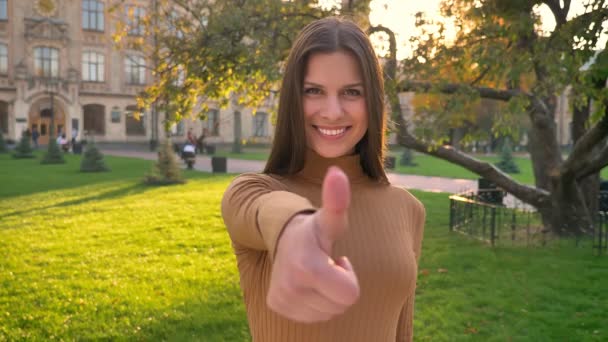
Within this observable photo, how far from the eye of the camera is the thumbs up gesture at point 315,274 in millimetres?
846

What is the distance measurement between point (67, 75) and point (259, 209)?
48.9m

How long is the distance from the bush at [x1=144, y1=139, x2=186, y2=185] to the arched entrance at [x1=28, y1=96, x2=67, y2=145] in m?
28.7

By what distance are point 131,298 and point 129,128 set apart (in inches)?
1751

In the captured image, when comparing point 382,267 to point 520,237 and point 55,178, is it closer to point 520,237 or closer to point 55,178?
point 520,237

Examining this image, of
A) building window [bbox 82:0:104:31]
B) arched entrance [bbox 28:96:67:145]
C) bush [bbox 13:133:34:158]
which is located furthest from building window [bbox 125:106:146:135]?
bush [bbox 13:133:34:158]

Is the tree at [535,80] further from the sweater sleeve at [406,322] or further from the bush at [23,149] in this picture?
the bush at [23,149]

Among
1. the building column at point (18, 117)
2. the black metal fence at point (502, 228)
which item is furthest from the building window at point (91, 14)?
the black metal fence at point (502, 228)

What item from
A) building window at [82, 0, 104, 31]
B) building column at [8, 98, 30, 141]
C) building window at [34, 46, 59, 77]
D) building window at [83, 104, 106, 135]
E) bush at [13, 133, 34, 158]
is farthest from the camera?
building window at [83, 104, 106, 135]

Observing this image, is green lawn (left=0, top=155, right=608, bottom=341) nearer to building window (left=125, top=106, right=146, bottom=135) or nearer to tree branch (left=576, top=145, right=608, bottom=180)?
tree branch (left=576, top=145, right=608, bottom=180)

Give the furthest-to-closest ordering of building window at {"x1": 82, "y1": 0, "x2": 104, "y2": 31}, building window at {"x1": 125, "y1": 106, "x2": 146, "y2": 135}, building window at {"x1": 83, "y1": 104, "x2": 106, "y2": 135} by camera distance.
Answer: building window at {"x1": 125, "y1": 106, "x2": 146, "y2": 135}, building window at {"x1": 83, "y1": 104, "x2": 106, "y2": 135}, building window at {"x1": 82, "y1": 0, "x2": 104, "y2": 31}

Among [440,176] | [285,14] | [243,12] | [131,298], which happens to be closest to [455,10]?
[285,14]

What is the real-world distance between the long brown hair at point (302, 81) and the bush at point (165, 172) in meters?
18.7

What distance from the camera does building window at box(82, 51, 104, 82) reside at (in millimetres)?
46594

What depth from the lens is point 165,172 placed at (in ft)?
65.2
